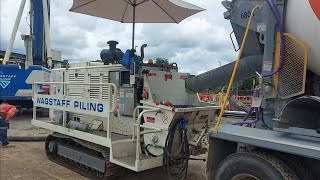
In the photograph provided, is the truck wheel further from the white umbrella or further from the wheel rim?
the white umbrella

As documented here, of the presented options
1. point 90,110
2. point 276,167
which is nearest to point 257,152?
point 276,167

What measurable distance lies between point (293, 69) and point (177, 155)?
265 cm

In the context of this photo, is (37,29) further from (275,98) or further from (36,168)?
(275,98)

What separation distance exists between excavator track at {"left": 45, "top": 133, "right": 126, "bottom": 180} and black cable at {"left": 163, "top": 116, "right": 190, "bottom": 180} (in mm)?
1030

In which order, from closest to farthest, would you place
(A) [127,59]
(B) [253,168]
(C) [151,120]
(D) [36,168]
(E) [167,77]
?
(B) [253,168]
(C) [151,120]
(A) [127,59]
(E) [167,77]
(D) [36,168]

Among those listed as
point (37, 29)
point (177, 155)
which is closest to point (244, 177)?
point (177, 155)

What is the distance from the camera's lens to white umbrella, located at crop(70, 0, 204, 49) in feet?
26.4

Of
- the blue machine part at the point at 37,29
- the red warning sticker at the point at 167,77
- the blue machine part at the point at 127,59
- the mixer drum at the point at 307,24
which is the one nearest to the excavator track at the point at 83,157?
the blue machine part at the point at 127,59

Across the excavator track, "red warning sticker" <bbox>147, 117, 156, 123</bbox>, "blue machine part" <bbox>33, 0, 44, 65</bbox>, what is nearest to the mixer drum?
"red warning sticker" <bbox>147, 117, 156, 123</bbox>

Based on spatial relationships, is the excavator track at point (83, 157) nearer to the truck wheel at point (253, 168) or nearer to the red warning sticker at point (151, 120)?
the red warning sticker at point (151, 120)

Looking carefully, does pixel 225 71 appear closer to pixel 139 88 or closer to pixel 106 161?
pixel 139 88

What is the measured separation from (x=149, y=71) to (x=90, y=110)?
1.23m

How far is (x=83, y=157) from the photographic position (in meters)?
6.51

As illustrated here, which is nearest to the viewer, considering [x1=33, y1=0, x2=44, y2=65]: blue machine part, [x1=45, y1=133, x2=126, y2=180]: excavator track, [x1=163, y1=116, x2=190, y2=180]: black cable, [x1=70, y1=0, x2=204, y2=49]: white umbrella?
[x1=163, y1=116, x2=190, y2=180]: black cable
